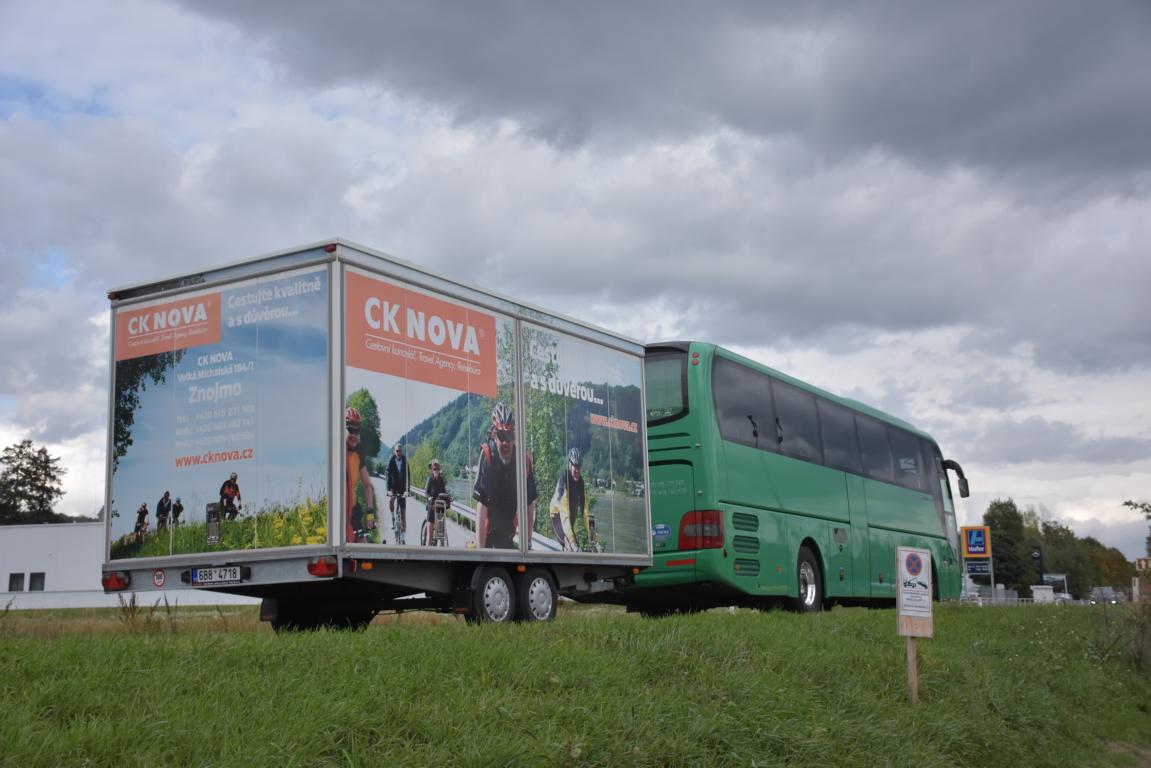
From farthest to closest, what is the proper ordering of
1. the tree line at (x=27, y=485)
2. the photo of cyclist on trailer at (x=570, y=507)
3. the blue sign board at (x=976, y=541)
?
the tree line at (x=27, y=485), the blue sign board at (x=976, y=541), the photo of cyclist on trailer at (x=570, y=507)

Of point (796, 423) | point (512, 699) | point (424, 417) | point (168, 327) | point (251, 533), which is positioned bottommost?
point (512, 699)

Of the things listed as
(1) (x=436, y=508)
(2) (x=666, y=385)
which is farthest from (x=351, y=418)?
(2) (x=666, y=385)

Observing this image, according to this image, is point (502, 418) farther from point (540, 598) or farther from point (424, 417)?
point (540, 598)

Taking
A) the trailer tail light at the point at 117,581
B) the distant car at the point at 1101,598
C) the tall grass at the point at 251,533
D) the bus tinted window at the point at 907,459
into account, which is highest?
the bus tinted window at the point at 907,459

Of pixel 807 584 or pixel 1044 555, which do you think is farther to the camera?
pixel 1044 555

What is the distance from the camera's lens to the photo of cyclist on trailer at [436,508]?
34.9ft

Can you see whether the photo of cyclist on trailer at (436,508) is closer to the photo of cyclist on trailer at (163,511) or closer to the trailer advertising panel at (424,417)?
the trailer advertising panel at (424,417)

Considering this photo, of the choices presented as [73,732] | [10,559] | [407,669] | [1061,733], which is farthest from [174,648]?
[10,559]

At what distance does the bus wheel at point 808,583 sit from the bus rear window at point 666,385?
3.50 metres

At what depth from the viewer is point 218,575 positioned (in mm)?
10305

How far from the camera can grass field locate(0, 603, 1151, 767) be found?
567 cm

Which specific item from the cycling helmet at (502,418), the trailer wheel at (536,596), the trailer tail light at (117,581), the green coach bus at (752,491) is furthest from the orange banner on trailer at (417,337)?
the green coach bus at (752,491)

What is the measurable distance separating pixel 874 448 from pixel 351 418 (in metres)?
14.1

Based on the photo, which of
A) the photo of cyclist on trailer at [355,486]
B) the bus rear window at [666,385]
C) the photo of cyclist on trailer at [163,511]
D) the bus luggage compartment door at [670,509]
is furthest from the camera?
the bus rear window at [666,385]
